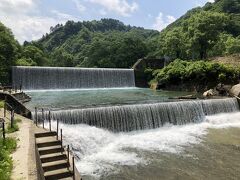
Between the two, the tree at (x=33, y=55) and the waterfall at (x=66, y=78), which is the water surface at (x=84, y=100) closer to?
the waterfall at (x=66, y=78)

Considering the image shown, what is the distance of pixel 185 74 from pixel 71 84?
594 inches

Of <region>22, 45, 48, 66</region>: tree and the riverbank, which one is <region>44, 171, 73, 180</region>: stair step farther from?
<region>22, 45, 48, 66</region>: tree

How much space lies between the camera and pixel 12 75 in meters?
37.4

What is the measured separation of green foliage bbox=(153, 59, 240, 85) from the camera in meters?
35.6

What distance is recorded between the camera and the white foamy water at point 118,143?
44.7 ft

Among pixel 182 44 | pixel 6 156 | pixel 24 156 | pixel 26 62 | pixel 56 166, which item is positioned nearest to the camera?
pixel 6 156

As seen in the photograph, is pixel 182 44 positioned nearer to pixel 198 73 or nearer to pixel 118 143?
pixel 198 73

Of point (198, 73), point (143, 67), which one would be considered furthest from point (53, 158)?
point (143, 67)

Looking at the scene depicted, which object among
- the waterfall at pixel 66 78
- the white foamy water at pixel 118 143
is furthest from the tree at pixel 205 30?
the white foamy water at pixel 118 143

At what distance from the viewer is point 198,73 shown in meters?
38.2

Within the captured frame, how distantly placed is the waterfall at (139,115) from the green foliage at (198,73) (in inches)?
462

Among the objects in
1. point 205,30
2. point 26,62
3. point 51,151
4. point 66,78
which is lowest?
point 51,151

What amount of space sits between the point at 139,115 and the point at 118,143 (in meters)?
3.87

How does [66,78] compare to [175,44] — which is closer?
[66,78]
